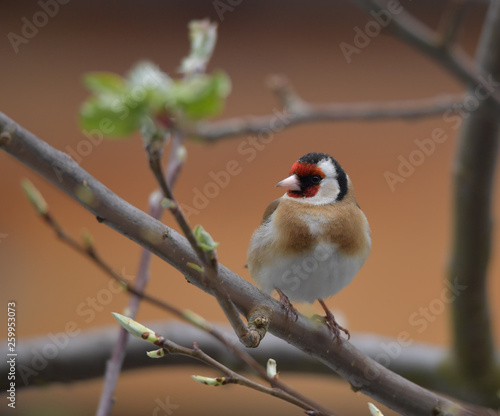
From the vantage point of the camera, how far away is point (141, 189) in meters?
2.21

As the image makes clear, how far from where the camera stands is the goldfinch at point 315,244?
936 millimetres

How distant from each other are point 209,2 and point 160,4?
17 centimetres

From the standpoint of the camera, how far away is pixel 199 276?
554 millimetres

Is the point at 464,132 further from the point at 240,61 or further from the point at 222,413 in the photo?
the point at 222,413

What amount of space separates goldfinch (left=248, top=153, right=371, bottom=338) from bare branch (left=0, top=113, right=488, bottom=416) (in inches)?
6.9

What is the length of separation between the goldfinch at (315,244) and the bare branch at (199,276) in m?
0.18

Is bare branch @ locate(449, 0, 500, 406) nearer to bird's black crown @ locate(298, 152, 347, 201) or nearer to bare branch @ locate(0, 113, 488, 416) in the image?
bird's black crown @ locate(298, 152, 347, 201)

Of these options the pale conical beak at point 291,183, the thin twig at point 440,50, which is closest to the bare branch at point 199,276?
the pale conical beak at point 291,183

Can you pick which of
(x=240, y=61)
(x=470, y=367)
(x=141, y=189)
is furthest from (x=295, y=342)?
(x=240, y=61)

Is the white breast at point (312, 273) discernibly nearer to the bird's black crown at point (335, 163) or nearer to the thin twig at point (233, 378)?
the bird's black crown at point (335, 163)

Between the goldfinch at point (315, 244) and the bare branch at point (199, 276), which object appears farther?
the goldfinch at point (315, 244)

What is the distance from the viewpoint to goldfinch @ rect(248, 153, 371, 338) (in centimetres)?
94

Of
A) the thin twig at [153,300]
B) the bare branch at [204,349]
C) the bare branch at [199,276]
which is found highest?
the bare branch at [204,349]

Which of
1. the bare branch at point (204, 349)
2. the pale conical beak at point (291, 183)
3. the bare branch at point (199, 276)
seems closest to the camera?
the bare branch at point (199, 276)
